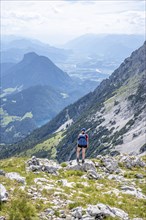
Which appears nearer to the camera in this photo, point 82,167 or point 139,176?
point 82,167

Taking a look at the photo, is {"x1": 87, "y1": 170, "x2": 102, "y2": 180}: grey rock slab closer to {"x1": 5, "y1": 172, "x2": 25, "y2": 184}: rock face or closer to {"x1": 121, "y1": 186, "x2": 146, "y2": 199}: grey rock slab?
{"x1": 121, "y1": 186, "x2": 146, "y2": 199}: grey rock slab

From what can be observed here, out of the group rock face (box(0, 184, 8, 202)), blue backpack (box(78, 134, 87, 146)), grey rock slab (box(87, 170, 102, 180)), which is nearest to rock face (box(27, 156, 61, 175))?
grey rock slab (box(87, 170, 102, 180))

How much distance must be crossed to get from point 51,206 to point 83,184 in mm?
9034

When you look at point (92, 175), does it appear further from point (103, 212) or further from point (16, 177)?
point (103, 212)

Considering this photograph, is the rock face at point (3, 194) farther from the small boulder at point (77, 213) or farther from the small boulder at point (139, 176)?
the small boulder at point (139, 176)

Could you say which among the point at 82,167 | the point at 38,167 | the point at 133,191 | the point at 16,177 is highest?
the point at 16,177

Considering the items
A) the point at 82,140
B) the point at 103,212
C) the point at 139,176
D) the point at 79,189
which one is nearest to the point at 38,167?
the point at 79,189

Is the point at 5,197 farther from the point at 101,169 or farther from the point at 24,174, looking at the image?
the point at 101,169

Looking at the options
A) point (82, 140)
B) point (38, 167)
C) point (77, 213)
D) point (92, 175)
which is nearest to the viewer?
point (77, 213)

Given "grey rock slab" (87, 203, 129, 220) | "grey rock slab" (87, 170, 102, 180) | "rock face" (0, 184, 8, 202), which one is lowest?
"grey rock slab" (87, 170, 102, 180)

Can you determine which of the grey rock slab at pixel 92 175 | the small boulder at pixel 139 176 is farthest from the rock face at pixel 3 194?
the small boulder at pixel 139 176

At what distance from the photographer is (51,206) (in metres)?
21.9

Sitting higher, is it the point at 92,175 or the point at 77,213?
the point at 77,213

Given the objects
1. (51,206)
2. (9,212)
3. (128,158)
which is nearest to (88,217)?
(51,206)
